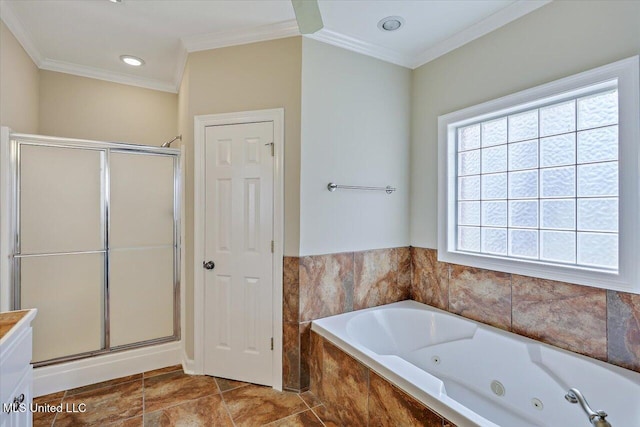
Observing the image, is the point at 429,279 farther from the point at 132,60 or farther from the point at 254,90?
the point at 132,60

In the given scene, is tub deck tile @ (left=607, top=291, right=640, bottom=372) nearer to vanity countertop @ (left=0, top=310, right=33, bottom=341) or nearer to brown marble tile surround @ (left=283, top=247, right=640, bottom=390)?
brown marble tile surround @ (left=283, top=247, right=640, bottom=390)

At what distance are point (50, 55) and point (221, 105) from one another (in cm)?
165

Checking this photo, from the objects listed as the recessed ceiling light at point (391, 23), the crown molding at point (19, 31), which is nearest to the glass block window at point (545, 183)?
the recessed ceiling light at point (391, 23)

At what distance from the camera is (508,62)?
6.75 ft

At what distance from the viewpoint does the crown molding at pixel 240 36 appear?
7.18ft

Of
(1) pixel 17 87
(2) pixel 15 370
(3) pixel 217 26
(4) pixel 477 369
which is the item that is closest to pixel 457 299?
(4) pixel 477 369

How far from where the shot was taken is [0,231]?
2061mm

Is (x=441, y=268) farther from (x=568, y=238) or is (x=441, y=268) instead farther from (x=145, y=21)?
(x=145, y=21)

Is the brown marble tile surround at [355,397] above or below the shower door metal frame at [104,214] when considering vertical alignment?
below

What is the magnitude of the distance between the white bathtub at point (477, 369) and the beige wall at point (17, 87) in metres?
2.69

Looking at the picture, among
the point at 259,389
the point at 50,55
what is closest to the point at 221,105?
the point at 50,55

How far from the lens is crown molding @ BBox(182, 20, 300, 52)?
2189 mm

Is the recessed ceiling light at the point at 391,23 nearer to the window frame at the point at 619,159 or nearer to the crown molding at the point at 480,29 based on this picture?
the crown molding at the point at 480,29

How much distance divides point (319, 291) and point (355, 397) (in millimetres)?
749
